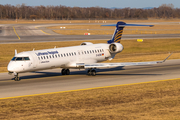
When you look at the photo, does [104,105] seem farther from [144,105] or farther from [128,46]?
[128,46]

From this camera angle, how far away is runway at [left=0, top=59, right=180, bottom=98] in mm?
25469

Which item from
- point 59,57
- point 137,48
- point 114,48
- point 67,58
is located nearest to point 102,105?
point 59,57

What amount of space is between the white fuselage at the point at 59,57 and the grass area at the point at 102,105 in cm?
632

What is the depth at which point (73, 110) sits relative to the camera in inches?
730

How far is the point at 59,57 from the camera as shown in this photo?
99.9 feet

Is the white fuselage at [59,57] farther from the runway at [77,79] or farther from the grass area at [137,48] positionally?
the grass area at [137,48]

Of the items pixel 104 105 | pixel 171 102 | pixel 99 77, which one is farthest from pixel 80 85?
pixel 171 102

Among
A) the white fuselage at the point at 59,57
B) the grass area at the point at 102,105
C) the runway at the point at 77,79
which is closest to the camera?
the grass area at the point at 102,105

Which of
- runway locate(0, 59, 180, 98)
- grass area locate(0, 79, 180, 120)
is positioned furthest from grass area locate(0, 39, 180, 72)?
grass area locate(0, 79, 180, 120)

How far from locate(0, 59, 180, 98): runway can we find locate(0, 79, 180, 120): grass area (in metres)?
2.59

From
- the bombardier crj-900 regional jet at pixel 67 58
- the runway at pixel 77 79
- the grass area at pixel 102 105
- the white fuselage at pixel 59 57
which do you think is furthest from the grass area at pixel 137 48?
the grass area at pixel 102 105

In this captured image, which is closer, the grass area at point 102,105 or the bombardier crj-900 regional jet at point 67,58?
the grass area at point 102,105

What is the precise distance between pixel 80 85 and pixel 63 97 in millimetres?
5241

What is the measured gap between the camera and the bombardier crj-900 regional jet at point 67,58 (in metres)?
28.2
